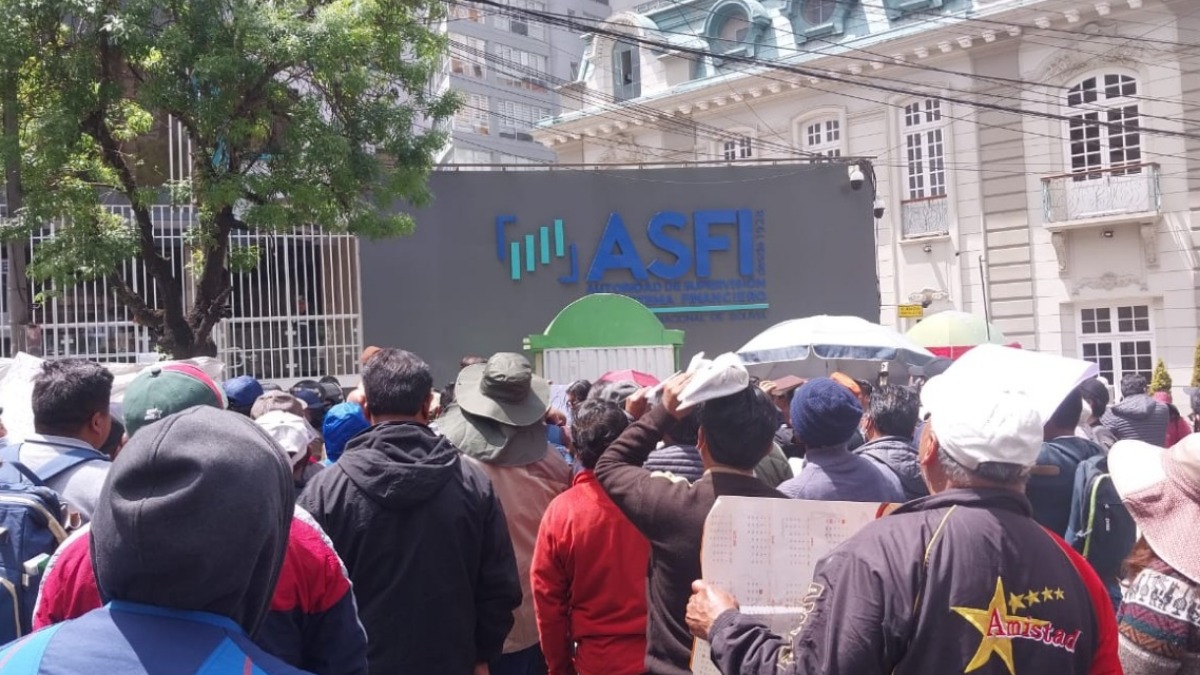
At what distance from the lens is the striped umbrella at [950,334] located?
15.2 metres

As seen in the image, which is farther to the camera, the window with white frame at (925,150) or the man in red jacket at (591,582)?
the window with white frame at (925,150)

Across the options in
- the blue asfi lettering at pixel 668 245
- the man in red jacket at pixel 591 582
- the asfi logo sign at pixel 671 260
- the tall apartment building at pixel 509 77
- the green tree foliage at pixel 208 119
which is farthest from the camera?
the tall apartment building at pixel 509 77

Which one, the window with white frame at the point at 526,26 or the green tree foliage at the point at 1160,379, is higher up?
the window with white frame at the point at 526,26

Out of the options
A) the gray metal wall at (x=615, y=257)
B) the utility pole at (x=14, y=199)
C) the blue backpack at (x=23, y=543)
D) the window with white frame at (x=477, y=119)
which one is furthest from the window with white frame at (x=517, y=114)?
the blue backpack at (x=23, y=543)

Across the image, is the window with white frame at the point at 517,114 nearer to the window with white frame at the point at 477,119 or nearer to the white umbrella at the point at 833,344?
the window with white frame at the point at 477,119

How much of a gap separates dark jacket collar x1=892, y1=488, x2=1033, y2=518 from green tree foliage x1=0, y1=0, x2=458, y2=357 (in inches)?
300

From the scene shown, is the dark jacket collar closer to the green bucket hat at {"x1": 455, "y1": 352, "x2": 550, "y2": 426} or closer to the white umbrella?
the green bucket hat at {"x1": 455, "y1": 352, "x2": 550, "y2": 426}

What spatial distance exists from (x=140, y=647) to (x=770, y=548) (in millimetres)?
1619

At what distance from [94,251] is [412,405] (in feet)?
20.7

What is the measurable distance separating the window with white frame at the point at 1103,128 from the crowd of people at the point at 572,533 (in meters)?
19.8

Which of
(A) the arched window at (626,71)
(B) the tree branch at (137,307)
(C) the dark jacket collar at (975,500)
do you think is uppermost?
(A) the arched window at (626,71)

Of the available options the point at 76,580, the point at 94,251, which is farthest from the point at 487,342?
the point at 76,580

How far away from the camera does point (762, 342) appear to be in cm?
1019

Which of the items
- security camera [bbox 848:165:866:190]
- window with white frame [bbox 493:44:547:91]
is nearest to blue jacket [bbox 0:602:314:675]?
security camera [bbox 848:165:866:190]
